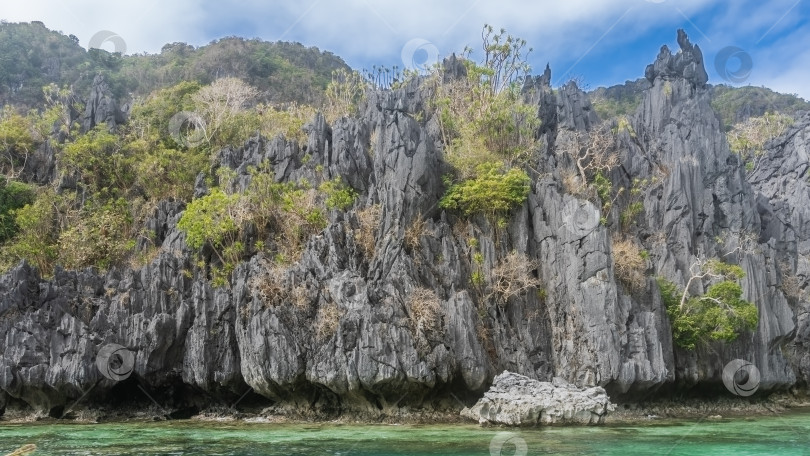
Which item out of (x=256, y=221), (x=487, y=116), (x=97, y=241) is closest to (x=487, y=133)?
(x=487, y=116)

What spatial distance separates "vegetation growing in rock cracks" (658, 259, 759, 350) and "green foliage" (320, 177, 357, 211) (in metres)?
14.1

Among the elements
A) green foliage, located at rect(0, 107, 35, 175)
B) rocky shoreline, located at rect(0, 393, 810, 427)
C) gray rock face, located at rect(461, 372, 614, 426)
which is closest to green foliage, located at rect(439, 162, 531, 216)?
gray rock face, located at rect(461, 372, 614, 426)

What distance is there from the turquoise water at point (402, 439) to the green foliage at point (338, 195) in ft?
34.2

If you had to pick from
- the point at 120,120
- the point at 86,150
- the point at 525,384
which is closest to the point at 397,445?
the point at 525,384

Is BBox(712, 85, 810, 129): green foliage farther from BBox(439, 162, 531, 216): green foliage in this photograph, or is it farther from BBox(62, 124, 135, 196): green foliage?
BBox(62, 124, 135, 196): green foliage

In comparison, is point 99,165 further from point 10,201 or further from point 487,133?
point 487,133

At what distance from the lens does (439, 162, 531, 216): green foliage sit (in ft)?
91.0

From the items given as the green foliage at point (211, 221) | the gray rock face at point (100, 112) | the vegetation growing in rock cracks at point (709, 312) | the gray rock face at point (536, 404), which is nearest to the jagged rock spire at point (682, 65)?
the vegetation growing in rock cracks at point (709, 312)

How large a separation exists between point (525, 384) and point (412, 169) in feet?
34.9

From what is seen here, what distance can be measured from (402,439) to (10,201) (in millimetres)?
25825

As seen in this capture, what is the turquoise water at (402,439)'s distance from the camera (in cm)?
1602

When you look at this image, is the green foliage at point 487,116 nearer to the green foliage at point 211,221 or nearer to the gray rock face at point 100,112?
the green foliage at point 211,221

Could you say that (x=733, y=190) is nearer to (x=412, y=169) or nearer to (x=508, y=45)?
(x=508, y=45)

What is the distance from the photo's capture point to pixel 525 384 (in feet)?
72.8
